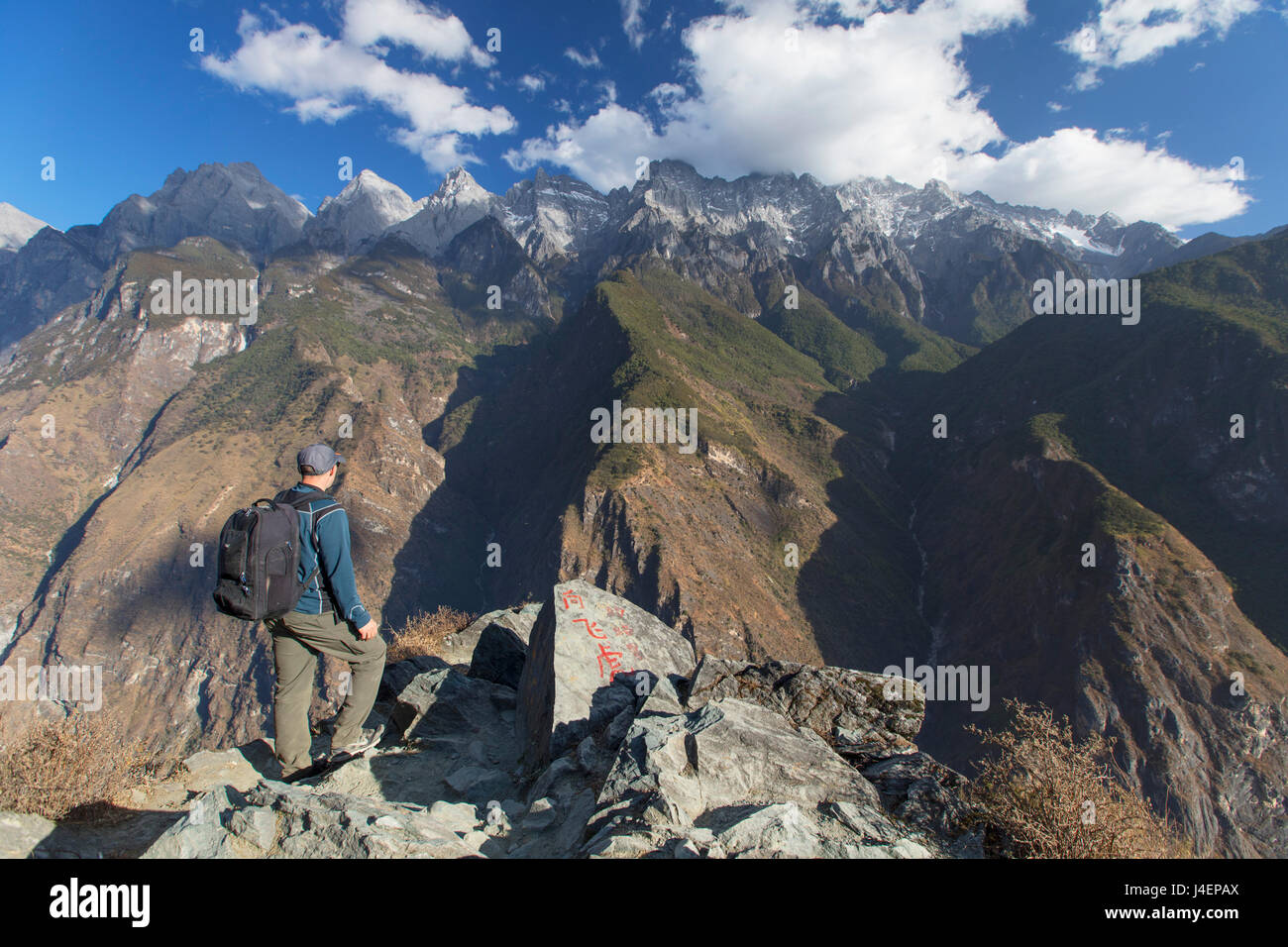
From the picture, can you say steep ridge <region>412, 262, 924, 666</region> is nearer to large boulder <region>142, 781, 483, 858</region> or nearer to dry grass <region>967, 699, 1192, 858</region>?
dry grass <region>967, 699, 1192, 858</region>

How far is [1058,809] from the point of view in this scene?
5.47 meters

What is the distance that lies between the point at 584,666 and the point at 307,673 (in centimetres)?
435

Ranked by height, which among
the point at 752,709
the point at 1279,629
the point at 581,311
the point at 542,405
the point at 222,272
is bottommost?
the point at 1279,629

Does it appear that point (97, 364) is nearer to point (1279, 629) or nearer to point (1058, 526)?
point (1058, 526)

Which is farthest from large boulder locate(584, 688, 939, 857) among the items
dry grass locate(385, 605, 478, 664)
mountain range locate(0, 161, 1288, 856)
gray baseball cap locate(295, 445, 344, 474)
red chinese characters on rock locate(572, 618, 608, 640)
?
mountain range locate(0, 161, 1288, 856)

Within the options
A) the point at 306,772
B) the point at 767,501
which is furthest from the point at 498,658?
the point at 767,501

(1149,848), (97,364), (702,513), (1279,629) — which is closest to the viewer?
(1149,848)

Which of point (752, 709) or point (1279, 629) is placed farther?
point (1279, 629)

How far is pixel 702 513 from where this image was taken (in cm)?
9519

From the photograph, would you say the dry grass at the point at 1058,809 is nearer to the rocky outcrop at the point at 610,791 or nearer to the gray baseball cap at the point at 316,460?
the rocky outcrop at the point at 610,791

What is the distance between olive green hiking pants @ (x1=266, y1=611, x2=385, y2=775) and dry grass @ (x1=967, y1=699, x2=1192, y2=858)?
7015 millimetres
